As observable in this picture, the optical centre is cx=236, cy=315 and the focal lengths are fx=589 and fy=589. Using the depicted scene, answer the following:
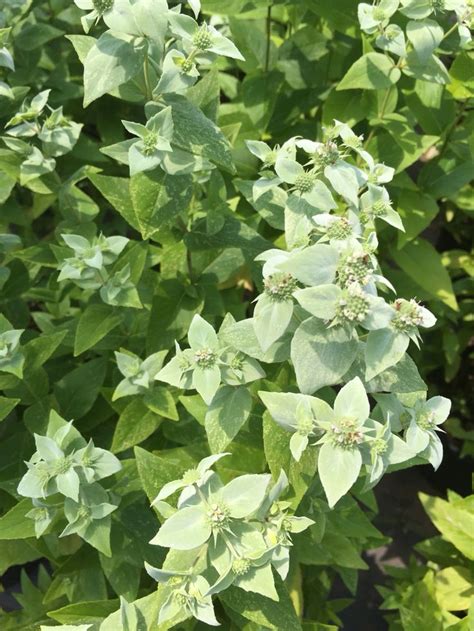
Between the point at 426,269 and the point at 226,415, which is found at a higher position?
the point at 226,415

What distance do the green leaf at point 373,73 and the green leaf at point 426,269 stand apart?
1.35ft

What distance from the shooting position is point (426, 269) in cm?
135

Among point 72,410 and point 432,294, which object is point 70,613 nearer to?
point 72,410

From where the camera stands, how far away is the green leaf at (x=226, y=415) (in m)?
0.77

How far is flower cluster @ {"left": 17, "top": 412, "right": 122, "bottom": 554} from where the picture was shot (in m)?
0.82

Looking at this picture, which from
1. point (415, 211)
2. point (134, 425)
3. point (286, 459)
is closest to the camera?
point (286, 459)

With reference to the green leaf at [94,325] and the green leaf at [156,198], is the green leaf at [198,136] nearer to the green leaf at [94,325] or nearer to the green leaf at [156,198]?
the green leaf at [156,198]

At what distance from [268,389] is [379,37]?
2.03 ft

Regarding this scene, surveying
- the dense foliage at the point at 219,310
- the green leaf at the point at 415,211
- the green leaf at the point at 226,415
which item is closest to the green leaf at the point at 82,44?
the dense foliage at the point at 219,310

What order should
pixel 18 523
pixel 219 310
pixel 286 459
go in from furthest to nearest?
pixel 219 310 < pixel 18 523 < pixel 286 459

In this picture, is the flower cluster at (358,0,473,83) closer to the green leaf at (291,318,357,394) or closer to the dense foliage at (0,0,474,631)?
the dense foliage at (0,0,474,631)

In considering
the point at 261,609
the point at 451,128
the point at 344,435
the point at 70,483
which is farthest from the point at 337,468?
the point at 451,128

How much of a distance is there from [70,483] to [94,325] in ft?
Result: 0.94

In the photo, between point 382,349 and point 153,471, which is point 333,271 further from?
point 153,471
